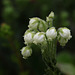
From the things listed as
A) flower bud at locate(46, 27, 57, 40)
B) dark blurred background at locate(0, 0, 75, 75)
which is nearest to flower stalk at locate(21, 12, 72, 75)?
flower bud at locate(46, 27, 57, 40)

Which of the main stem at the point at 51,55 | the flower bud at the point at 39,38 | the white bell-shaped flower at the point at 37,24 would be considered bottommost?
the main stem at the point at 51,55

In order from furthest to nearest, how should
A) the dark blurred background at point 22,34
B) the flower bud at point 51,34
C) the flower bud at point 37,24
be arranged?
the dark blurred background at point 22,34, the flower bud at point 37,24, the flower bud at point 51,34

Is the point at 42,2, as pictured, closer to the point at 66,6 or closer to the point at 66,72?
the point at 66,6

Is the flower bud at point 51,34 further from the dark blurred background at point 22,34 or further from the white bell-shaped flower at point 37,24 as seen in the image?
the dark blurred background at point 22,34

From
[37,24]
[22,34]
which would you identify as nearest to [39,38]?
[37,24]

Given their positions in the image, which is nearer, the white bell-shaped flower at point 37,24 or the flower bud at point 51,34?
the flower bud at point 51,34

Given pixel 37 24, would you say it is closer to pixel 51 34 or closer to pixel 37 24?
pixel 37 24

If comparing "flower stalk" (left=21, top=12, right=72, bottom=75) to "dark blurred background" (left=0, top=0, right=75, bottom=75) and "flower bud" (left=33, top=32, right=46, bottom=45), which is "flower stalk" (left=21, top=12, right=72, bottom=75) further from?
"dark blurred background" (left=0, top=0, right=75, bottom=75)

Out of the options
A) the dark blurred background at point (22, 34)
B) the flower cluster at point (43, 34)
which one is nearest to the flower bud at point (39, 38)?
the flower cluster at point (43, 34)

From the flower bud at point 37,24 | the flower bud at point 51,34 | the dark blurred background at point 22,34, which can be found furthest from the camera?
the dark blurred background at point 22,34
